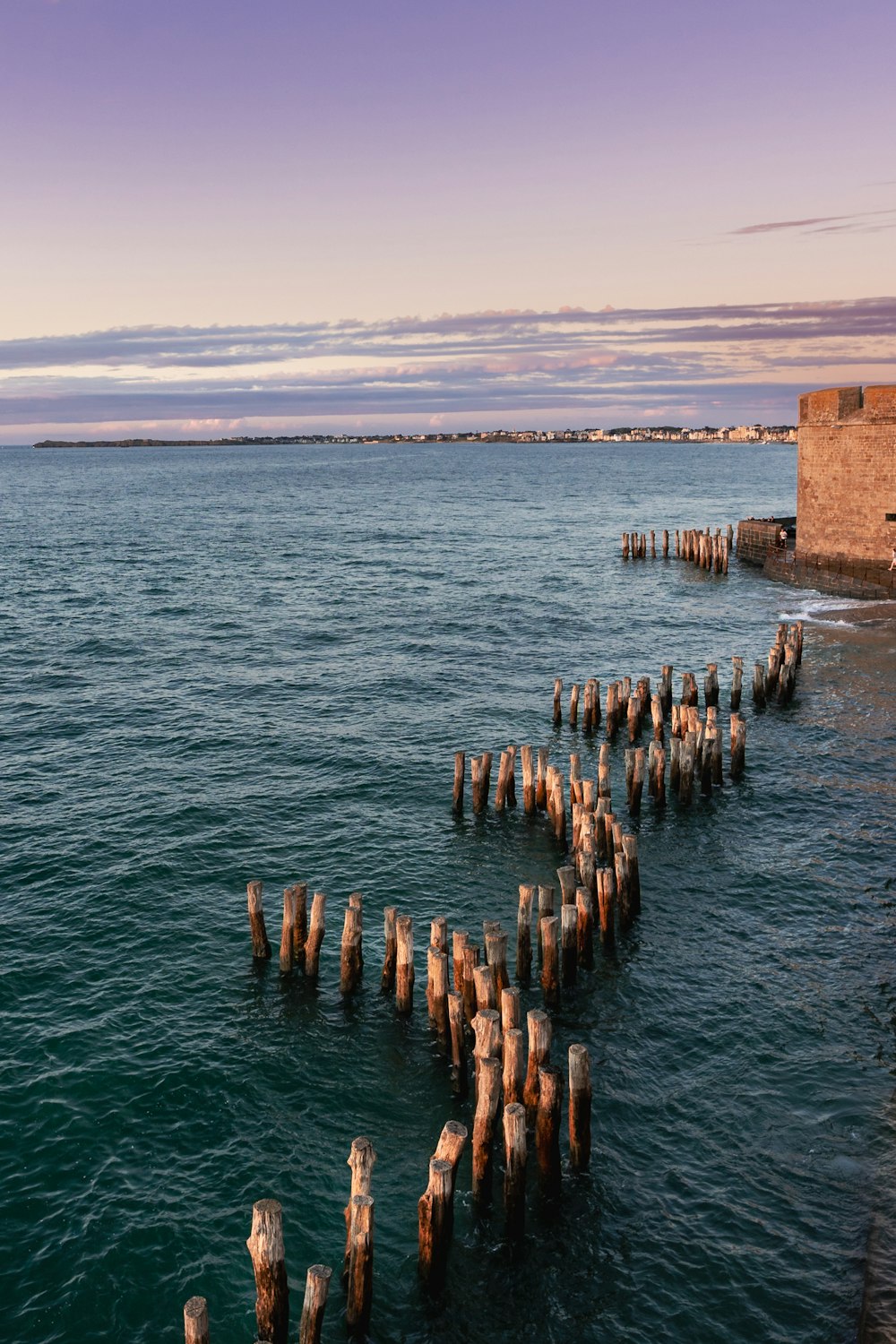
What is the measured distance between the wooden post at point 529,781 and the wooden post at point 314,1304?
47.1 feet

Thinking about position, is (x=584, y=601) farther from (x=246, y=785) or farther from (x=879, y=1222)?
(x=879, y=1222)

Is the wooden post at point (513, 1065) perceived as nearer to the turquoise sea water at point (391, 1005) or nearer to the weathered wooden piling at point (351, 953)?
the turquoise sea water at point (391, 1005)

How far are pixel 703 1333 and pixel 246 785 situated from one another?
18112mm

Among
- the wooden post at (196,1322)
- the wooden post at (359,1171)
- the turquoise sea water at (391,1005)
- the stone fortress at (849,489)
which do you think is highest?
the stone fortress at (849,489)

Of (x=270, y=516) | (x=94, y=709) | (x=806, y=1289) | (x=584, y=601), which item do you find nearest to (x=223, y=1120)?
(x=806, y=1289)

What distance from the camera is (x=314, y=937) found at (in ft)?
55.4

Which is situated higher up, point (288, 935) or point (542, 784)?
point (542, 784)

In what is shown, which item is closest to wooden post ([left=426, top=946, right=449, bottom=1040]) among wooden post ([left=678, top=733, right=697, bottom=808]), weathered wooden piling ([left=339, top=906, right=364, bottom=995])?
weathered wooden piling ([left=339, top=906, right=364, bottom=995])

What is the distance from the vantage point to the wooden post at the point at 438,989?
15188 millimetres

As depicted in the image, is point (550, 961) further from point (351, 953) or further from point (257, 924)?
point (257, 924)

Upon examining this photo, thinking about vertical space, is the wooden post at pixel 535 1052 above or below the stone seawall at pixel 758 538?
below

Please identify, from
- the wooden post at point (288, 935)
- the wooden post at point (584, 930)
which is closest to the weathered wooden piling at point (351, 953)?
the wooden post at point (288, 935)

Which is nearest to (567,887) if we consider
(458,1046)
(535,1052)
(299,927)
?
(458,1046)

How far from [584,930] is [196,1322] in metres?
9.68
